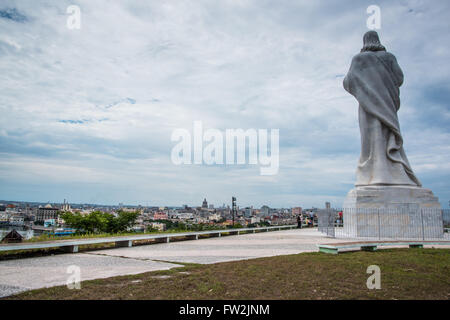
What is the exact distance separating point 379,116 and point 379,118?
0.42ft

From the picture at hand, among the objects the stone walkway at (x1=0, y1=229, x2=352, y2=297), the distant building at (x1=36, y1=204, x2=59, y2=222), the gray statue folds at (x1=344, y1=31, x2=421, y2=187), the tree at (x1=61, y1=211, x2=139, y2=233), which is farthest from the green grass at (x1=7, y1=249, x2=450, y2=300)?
the distant building at (x1=36, y1=204, x2=59, y2=222)

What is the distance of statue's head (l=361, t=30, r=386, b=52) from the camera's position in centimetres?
1769

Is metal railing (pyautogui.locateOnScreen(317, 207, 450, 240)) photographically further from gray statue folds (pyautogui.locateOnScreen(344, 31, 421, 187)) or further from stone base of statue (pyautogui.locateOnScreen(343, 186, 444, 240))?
gray statue folds (pyautogui.locateOnScreen(344, 31, 421, 187))

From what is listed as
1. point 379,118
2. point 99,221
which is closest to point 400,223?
point 379,118

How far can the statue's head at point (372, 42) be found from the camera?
17688mm

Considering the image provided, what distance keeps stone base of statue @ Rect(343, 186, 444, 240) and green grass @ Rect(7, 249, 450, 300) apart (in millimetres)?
7980

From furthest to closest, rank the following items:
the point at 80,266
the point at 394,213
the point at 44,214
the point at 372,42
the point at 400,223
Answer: the point at 44,214, the point at 372,42, the point at 394,213, the point at 400,223, the point at 80,266

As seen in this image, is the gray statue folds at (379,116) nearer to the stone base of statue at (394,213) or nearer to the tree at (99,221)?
the stone base of statue at (394,213)

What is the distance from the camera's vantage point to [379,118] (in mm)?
16891

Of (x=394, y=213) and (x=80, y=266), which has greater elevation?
(x=394, y=213)

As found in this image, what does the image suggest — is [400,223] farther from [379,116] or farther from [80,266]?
[80,266]
